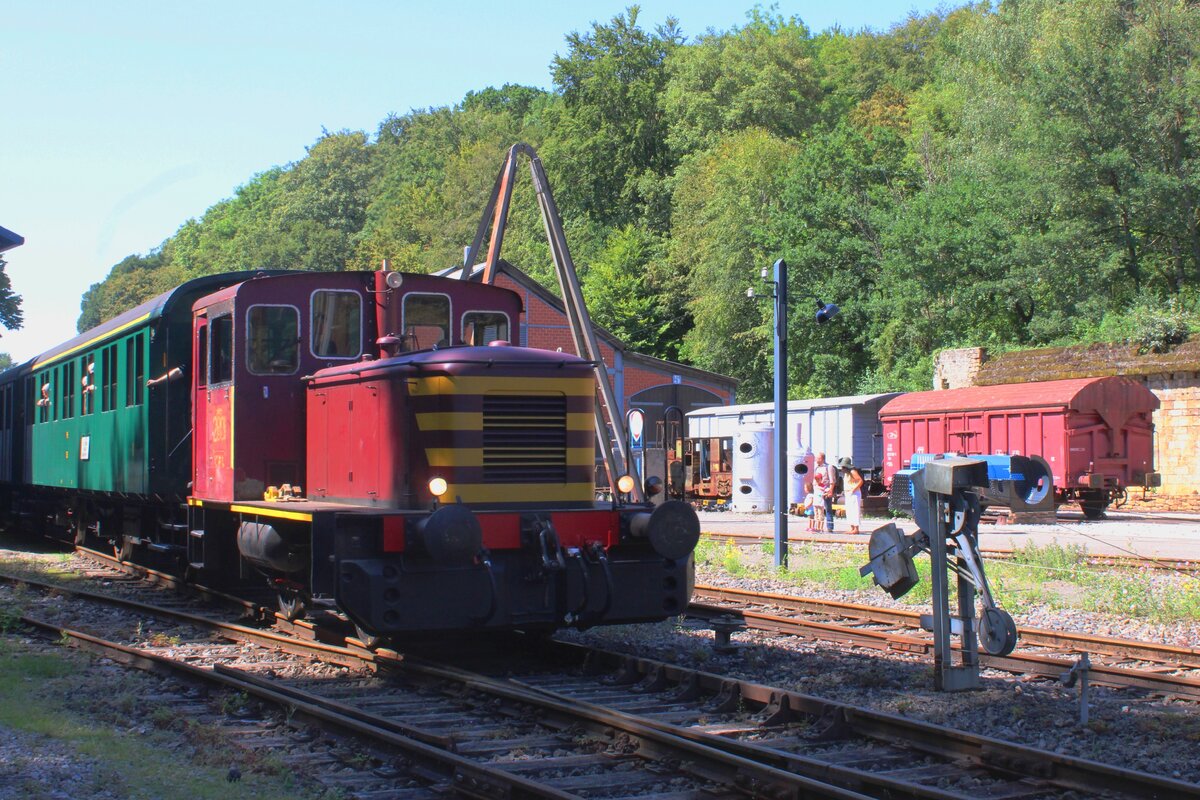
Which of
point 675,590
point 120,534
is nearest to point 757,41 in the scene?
point 120,534

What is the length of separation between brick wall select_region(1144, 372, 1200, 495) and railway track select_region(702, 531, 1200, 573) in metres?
12.1

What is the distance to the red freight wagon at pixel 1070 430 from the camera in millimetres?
25797

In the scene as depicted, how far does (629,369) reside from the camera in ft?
131

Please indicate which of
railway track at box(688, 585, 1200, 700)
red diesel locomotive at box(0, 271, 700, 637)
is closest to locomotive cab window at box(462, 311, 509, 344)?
red diesel locomotive at box(0, 271, 700, 637)

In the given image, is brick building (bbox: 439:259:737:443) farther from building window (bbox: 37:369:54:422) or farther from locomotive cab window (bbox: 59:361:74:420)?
locomotive cab window (bbox: 59:361:74:420)

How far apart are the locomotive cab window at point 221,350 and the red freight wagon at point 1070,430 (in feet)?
58.0

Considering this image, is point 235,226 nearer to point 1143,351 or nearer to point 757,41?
point 757,41

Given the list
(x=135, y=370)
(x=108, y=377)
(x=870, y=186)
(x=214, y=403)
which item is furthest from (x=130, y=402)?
(x=870, y=186)

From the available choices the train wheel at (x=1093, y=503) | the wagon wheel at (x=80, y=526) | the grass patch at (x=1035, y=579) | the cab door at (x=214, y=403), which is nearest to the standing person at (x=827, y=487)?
the grass patch at (x=1035, y=579)

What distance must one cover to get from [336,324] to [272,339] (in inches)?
22.3

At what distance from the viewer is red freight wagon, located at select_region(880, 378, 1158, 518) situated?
2580 centimetres

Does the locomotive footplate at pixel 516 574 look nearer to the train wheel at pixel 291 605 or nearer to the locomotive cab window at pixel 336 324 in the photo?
the train wheel at pixel 291 605

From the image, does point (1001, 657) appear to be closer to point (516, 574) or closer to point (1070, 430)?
point (516, 574)

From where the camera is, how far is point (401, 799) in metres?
5.66
